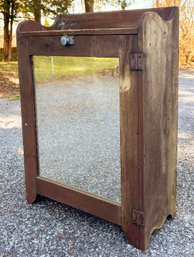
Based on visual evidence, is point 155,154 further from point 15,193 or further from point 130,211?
point 15,193

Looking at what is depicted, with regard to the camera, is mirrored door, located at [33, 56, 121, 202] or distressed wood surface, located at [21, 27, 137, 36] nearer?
distressed wood surface, located at [21, 27, 137, 36]

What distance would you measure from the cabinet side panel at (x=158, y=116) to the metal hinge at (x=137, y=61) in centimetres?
3

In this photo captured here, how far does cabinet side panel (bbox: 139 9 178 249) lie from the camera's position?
167cm

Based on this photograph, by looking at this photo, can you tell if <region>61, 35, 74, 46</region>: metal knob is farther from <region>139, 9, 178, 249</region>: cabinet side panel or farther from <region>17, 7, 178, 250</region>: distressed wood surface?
<region>139, 9, 178, 249</region>: cabinet side panel

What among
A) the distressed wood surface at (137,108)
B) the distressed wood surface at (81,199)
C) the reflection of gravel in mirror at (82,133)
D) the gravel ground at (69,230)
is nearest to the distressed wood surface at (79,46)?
the distressed wood surface at (137,108)

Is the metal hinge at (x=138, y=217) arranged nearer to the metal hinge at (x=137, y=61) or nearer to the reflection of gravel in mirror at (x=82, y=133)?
the reflection of gravel in mirror at (x=82, y=133)

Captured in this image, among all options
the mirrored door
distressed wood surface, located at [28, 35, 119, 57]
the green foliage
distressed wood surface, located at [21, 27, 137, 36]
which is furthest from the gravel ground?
distressed wood surface, located at [21, 27, 137, 36]

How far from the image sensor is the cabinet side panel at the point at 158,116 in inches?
65.9

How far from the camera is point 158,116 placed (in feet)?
5.99

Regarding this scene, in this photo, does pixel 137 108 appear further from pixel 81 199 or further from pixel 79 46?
pixel 81 199

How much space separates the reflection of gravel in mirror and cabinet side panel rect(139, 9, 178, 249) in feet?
0.60

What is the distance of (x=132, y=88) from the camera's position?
1685 millimetres

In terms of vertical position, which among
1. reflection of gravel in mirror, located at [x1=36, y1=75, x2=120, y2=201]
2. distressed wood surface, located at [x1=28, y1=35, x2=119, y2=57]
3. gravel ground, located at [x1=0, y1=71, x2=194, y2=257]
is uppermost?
distressed wood surface, located at [x1=28, y1=35, x2=119, y2=57]

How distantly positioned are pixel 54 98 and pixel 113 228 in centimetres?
86
